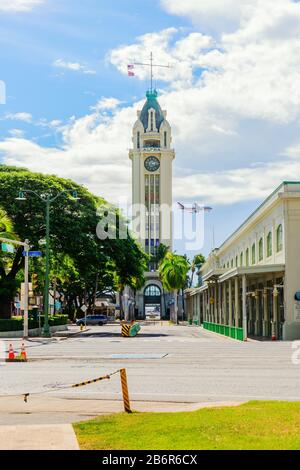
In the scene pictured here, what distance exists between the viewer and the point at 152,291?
158875 millimetres

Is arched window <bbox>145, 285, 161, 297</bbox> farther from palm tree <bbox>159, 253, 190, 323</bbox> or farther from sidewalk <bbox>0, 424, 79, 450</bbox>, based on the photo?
sidewalk <bbox>0, 424, 79, 450</bbox>

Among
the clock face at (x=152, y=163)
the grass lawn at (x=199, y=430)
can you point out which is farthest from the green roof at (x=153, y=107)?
the grass lawn at (x=199, y=430)

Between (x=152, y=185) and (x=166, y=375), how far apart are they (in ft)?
432

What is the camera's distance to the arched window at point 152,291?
158m

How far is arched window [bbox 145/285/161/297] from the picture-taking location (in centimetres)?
15800

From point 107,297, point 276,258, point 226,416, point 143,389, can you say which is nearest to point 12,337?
point 276,258

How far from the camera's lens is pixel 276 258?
→ 4984cm

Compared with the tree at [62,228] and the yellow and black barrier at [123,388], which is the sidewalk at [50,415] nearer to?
the yellow and black barrier at [123,388]

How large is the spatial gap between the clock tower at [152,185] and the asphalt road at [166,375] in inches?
4613

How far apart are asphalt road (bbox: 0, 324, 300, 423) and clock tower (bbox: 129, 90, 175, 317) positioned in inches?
4613

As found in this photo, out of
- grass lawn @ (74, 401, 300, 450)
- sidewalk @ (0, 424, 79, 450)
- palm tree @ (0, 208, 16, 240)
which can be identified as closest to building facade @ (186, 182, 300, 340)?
palm tree @ (0, 208, 16, 240)

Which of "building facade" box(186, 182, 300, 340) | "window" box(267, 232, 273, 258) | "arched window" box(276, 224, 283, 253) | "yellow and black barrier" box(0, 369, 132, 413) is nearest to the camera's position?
"yellow and black barrier" box(0, 369, 132, 413)

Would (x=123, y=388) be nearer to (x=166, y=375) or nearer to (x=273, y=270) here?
(x=166, y=375)
